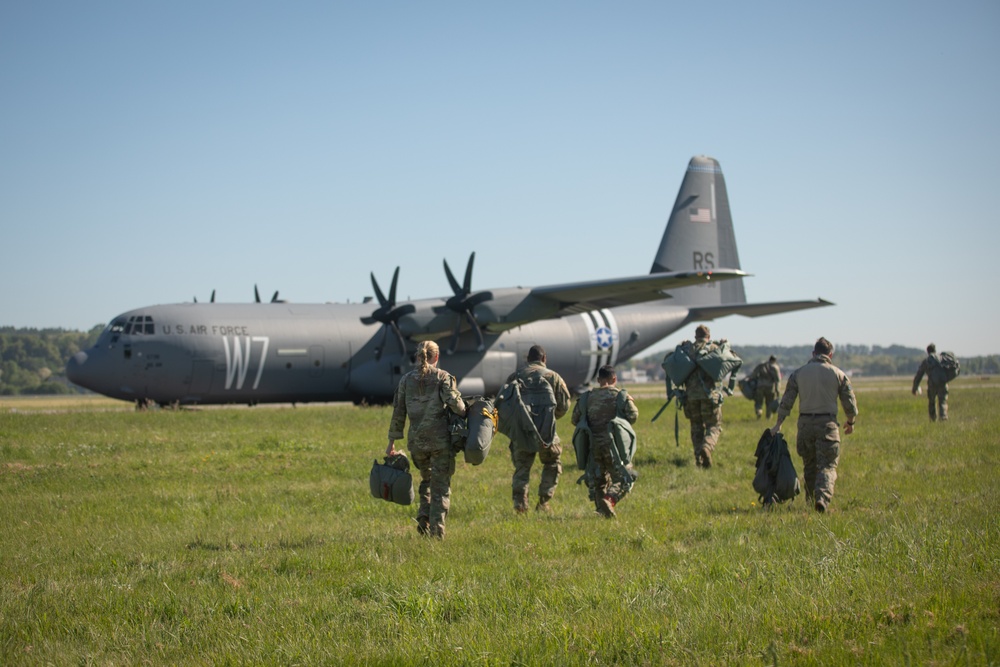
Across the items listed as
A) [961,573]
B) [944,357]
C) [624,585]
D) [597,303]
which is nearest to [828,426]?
[961,573]

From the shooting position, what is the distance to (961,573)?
6812 mm

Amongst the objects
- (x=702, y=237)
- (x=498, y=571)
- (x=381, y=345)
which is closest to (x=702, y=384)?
(x=498, y=571)

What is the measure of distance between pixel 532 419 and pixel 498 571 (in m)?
3.43

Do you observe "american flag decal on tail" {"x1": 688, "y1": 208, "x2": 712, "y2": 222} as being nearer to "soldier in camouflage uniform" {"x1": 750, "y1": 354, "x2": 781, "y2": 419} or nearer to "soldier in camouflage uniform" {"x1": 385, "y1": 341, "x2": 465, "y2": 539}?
"soldier in camouflage uniform" {"x1": 750, "y1": 354, "x2": 781, "y2": 419}

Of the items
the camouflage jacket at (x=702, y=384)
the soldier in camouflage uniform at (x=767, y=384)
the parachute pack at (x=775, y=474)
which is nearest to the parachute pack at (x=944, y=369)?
the soldier in camouflage uniform at (x=767, y=384)

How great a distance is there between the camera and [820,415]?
424 inches

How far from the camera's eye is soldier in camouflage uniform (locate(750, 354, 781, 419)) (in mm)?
25922

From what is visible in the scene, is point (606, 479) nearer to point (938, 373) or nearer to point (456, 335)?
point (938, 373)

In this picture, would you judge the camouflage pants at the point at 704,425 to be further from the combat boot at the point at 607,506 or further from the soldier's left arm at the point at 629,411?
the combat boot at the point at 607,506

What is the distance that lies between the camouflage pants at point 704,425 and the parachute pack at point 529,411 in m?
4.72

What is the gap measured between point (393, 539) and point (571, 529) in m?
1.86

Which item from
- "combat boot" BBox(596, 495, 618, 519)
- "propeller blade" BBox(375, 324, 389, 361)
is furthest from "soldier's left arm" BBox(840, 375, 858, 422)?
"propeller blade" BBox(375, 324, 389, 361)

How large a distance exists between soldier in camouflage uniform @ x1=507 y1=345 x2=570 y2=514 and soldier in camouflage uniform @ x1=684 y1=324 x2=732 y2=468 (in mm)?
4325

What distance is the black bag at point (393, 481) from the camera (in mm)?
9430
